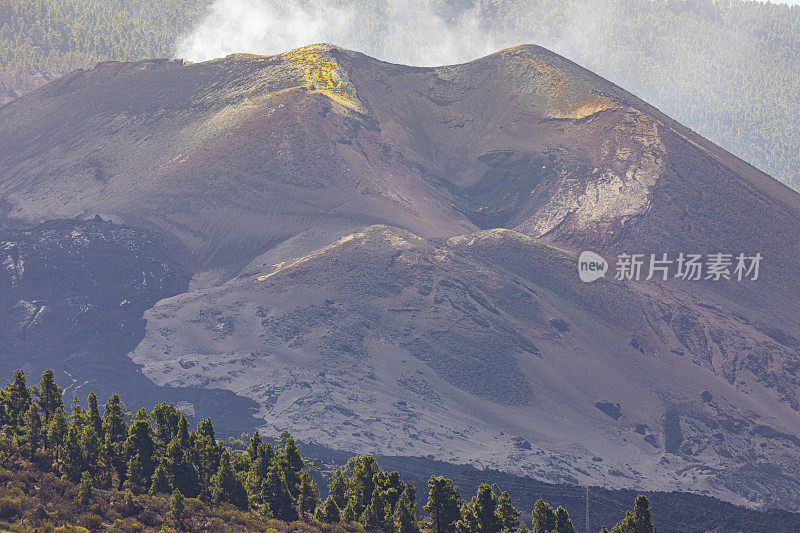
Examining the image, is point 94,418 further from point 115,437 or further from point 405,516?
point 405,516

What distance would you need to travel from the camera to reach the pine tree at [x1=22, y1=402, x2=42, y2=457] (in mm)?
51781

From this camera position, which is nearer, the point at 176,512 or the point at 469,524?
the point at 176,512

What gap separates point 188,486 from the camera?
54.4 metres

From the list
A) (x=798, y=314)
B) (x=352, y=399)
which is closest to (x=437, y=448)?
(x=352, y=399)

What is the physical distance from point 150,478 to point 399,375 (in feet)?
253

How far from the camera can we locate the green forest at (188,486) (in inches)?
1821

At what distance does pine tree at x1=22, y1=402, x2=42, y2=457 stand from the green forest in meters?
0.06

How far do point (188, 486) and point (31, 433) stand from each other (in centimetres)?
949

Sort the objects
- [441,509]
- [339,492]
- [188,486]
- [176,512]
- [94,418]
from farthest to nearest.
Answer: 1. [339,492]
2. [94,418]
3. [441,509]
4. [188,486]
5. [176,512]

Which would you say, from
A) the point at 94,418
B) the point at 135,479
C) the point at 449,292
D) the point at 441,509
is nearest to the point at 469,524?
the point at 441,509

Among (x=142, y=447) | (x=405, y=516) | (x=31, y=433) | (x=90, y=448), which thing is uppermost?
(x=31, y=433)

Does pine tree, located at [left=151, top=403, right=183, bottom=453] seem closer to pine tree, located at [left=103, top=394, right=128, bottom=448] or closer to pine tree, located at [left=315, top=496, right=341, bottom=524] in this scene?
pine tree, located at [left=103, top=394, right=128, bottom=448]

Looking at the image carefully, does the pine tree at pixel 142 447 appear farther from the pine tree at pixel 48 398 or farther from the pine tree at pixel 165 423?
the pine tree at pixel 48 398

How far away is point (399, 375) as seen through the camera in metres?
129
